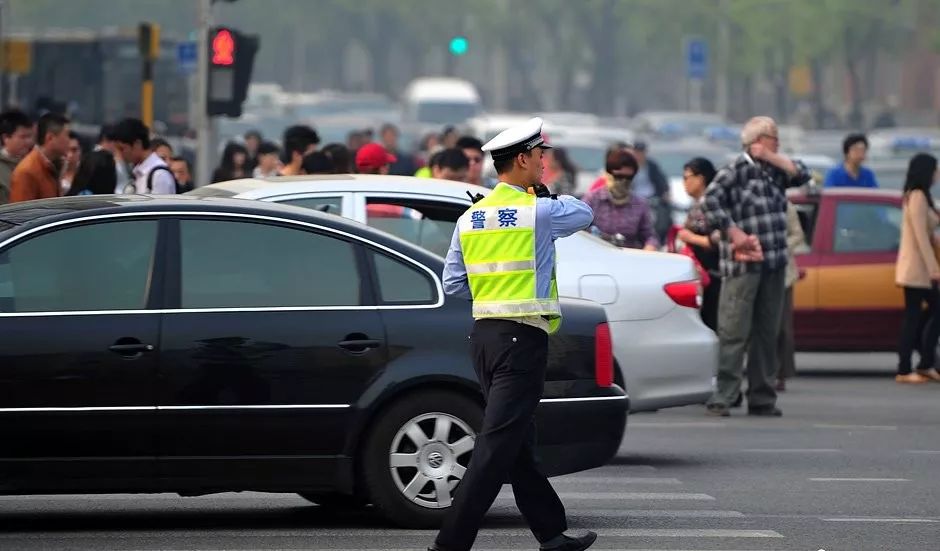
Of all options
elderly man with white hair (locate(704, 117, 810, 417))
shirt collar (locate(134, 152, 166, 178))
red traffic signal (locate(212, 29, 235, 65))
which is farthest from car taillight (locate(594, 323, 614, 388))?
red traffic signal (locate(212, 29, 235, 65))

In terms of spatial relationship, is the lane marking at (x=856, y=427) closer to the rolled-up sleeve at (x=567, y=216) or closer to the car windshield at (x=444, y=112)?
the rolled-up sleeve at (x=567, y=216)

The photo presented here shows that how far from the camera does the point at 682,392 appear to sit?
12.0 meters

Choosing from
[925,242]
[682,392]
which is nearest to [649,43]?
[925,242]

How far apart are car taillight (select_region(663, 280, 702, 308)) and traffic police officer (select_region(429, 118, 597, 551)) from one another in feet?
13.8

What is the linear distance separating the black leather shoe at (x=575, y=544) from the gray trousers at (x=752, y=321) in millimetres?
5773

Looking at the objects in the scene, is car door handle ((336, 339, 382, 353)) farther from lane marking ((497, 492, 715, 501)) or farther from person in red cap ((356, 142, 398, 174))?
person in red cap ((356, 142, 398, 174))

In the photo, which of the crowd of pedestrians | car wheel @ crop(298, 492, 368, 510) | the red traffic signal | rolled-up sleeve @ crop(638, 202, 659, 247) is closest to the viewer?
car wheel @ crop(298, 492, 368, 510)

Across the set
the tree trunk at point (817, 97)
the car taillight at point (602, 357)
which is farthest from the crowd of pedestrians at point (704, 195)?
the tree trunk at point (817, 97)

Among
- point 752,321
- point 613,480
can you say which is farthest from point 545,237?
point 752,321

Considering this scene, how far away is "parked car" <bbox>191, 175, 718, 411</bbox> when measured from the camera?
1147cm

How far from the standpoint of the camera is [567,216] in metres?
7.96

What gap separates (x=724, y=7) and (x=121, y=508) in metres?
59.9

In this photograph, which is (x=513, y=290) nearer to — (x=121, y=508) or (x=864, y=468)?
(x=121, y=508)

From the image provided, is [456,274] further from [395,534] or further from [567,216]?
[395,534]
